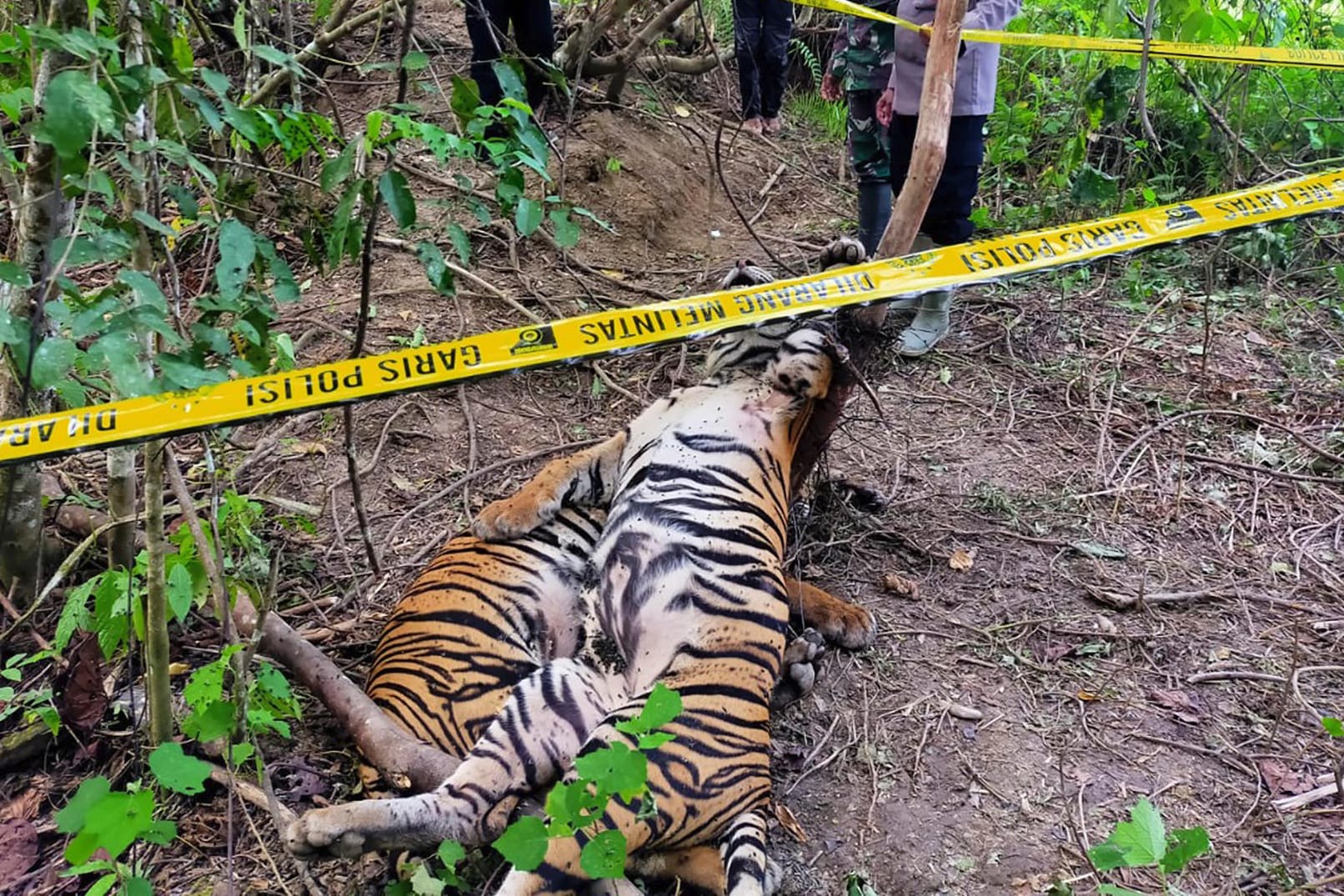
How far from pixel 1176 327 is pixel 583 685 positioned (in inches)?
159

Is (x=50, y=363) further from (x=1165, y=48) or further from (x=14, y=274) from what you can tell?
(x=1165, y=48)

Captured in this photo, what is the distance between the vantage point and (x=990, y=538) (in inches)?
144

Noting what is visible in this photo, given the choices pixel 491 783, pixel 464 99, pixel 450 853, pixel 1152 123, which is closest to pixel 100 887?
pixel 450 853

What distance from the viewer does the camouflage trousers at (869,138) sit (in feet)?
15.0

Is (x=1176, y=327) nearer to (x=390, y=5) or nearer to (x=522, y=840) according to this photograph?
(x=390, y=5)

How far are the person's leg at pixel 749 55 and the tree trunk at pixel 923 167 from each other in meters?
4.05

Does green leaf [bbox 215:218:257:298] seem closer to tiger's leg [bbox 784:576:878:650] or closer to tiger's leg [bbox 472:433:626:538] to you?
tiger's leg [bbox 472:433:626:538]

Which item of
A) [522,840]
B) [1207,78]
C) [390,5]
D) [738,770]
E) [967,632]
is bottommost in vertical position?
[967,632]

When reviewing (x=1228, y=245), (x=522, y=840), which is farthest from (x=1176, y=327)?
(x=522, y=840)

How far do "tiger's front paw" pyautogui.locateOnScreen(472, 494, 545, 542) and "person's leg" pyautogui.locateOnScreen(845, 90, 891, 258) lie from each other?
239 centimetres

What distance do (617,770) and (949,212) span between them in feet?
11.0

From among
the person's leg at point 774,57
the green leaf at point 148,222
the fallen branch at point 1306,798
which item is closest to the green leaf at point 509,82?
the green leaf at point 148,222

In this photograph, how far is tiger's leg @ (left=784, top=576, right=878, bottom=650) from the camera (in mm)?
3049

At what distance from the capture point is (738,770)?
2.37 metres
